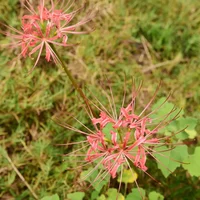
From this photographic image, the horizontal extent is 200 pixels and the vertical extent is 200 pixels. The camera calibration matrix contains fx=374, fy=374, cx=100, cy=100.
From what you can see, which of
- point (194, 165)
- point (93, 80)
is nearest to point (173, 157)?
point (194, 165)

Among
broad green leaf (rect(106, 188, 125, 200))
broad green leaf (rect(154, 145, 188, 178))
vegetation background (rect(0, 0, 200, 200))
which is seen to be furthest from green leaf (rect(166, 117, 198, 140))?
broad green leaf (rect(106, 188, 125, 200))

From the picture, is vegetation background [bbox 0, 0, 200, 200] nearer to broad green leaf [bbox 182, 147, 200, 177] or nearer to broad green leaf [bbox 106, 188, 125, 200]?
broad green leaf [bbox 182, 147, 200, 177]

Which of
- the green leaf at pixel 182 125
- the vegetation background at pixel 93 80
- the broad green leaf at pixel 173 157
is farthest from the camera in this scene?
the vegetation background at pixel 93 80

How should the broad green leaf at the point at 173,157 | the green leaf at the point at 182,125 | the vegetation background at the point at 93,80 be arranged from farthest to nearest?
the vegetation background at the point at 93,80
the green leaf at the point at 182,125
the broad green leaf at the point at 173,157

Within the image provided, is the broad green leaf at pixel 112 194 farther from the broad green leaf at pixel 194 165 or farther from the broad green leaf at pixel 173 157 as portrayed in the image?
the broad green leaf at pixel 194 165

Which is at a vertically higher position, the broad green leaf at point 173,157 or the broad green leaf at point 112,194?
the broad green leaf at point 173,157

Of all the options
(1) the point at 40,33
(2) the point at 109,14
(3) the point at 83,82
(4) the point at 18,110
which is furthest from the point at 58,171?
(2) the point at 109,14

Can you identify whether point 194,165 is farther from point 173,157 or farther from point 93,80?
point 93,80

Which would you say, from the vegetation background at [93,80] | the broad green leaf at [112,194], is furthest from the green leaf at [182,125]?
the broad green leaf at [112,194]
